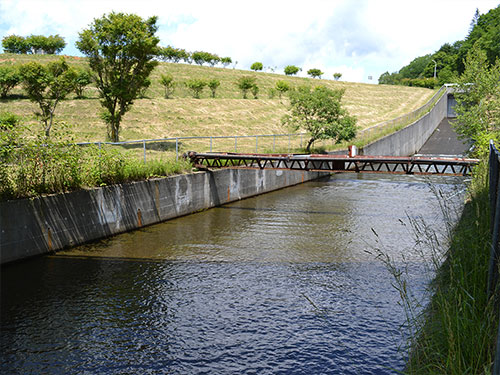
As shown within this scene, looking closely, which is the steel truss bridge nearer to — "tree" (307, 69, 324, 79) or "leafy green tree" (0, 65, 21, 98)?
"leafy green tree" (0, 65, 21, 98)

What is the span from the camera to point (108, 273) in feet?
43.6

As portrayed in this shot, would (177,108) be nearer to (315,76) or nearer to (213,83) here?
(213,83)

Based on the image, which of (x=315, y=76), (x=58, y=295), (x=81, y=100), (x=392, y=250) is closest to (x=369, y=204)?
(x=392, y=250)

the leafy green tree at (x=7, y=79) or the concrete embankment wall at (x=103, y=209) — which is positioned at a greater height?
the leafy green tree at (x=7, y=79)

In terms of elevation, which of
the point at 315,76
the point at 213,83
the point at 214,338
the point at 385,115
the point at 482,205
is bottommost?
the point at 214,338

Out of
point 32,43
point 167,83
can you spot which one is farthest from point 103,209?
point 32,43

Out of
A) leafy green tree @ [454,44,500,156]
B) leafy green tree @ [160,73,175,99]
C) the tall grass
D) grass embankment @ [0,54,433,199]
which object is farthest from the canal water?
leafy green tree @ [160,73,175,99]

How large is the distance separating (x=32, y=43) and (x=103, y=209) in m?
64.3

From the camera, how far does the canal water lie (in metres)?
8.41

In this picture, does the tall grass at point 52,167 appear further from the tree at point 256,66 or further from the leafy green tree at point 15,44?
the tree at point 256,66

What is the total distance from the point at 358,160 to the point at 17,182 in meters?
14.3

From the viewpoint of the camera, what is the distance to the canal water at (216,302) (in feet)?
27.6

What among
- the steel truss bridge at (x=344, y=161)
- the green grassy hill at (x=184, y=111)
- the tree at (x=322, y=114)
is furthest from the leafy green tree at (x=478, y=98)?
the green grassy hill at (x=184, y=111)

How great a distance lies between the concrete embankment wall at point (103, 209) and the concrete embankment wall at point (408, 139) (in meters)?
21.1
